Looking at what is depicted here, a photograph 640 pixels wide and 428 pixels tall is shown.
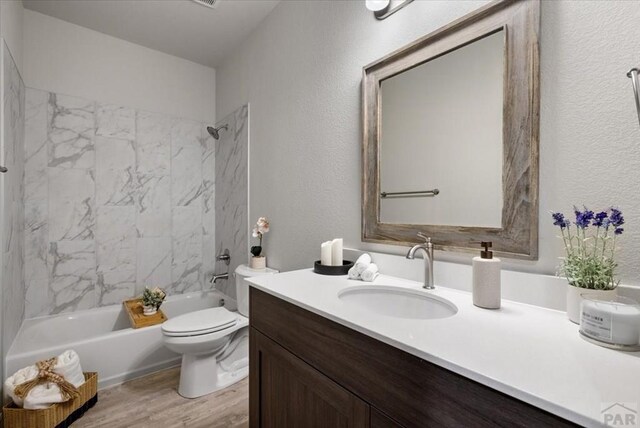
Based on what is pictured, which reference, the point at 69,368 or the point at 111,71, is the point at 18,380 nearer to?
the point at 69,368

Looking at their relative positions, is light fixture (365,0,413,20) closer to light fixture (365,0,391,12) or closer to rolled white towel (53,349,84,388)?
light fixture (365,0,391,12)

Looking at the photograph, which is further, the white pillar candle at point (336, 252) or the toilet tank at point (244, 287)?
the toilet tank at point (244, 287)

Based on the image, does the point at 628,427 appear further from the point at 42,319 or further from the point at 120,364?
the point at 42,319

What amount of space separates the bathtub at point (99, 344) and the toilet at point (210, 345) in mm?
413

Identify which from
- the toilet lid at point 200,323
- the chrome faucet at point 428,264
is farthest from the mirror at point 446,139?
the toilet lid at point 200,323

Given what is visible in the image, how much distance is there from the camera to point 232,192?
8.95 ft

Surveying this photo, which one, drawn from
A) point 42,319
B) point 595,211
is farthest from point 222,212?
point 595,211

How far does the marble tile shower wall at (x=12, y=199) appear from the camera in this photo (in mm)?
1603

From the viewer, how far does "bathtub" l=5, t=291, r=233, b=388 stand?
1803mm

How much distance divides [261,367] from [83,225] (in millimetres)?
2171

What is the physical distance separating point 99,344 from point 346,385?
1977 mm

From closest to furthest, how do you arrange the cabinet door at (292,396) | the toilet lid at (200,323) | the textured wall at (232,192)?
the cabinet door at (292,396)
the toilet lid at (200,323)
the textured wall at (232,192)

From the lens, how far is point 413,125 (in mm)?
1264

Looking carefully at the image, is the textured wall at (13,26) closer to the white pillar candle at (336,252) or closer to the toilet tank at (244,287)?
the toilet tank at (244,287)
